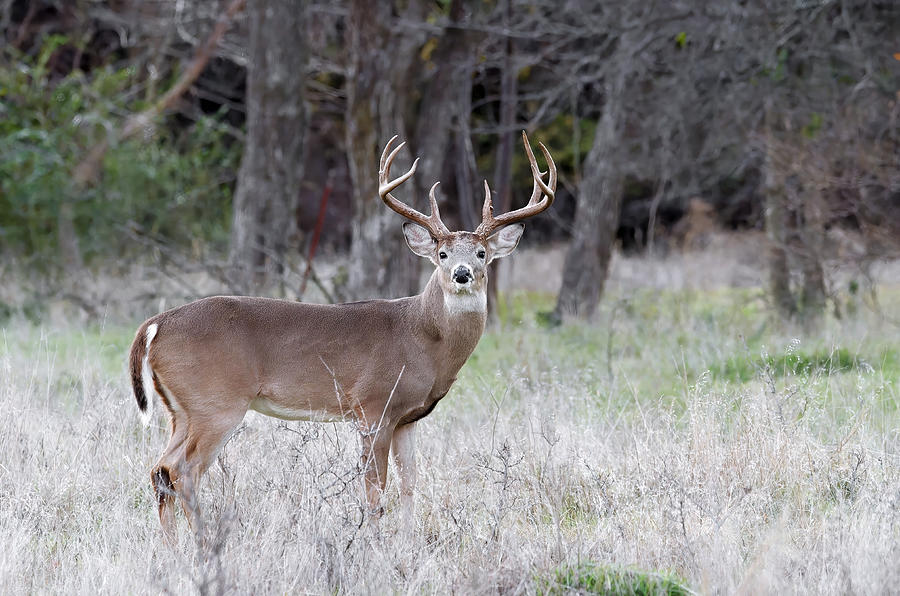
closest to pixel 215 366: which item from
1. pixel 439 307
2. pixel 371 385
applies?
pixel 371 385

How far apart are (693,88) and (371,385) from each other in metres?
5.55

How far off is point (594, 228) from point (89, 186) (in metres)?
6.05

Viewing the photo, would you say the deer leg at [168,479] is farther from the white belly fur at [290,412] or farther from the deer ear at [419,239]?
the deer ear at [419,239]

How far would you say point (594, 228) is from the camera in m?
12.5

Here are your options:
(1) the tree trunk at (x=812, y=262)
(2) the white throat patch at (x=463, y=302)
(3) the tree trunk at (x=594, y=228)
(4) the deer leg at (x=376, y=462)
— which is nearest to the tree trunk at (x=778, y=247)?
(1) the tree trunk at (x=812, y=262)

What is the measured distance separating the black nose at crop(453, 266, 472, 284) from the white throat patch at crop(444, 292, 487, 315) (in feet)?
0.64

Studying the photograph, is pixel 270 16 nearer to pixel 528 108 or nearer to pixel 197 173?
pixel 197 173

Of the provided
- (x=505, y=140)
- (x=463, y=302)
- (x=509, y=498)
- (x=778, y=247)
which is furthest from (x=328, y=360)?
(x=505, y=140)

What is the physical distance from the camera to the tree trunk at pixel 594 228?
40.1 ft

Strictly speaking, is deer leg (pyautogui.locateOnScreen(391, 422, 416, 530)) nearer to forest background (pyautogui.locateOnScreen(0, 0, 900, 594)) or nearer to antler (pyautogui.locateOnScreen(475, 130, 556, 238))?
forest background (pyautogui.locateOnScreen(0, 0, 900, 594))

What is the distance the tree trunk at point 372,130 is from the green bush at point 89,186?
291 cm

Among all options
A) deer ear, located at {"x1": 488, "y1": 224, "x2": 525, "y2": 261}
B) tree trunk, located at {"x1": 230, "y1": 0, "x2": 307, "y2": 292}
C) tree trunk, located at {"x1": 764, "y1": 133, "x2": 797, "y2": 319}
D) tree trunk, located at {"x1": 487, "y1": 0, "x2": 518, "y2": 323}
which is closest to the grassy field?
deer ear, located at {"x1": 488, "y1": 224, "x2": 525, "y2": 261}

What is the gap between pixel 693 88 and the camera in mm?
10062

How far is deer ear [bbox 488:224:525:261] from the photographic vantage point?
20.1 ft
